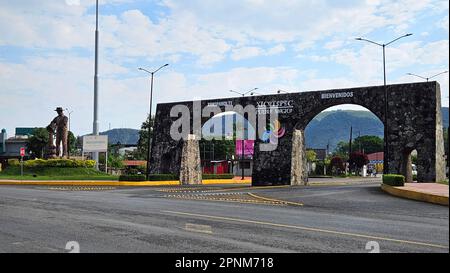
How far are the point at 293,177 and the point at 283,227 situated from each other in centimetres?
2482

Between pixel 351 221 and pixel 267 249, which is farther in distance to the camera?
pixel 351 221

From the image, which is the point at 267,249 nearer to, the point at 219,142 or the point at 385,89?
the point at 385,89

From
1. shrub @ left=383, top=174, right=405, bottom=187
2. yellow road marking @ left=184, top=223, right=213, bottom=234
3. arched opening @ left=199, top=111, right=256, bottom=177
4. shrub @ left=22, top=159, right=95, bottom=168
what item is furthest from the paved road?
arched opening @ left=199, top=111, right=256, bottom=177

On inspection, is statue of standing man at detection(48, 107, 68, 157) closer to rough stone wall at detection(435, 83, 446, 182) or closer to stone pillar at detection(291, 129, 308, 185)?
stone pillar at detection(291, 129, 308, 185)

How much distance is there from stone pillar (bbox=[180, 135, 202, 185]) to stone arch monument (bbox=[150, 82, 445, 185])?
19 centimetres

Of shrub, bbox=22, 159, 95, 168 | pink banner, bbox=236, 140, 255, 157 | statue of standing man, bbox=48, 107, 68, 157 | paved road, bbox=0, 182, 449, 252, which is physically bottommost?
paved road, bbox=0, 182, 449, 252

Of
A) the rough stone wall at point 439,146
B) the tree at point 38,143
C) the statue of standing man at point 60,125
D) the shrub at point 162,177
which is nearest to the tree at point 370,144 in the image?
the tree at point 38,143

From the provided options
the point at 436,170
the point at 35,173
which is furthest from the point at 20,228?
the point at 35,173

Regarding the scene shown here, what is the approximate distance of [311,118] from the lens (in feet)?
116

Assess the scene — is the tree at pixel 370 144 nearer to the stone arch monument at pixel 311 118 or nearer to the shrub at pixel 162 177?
the stone arch monument at pixel 311 118

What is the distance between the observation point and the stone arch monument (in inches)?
1157

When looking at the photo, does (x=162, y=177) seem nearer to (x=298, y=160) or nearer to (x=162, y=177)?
(x=162, y=177)
